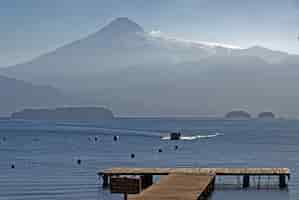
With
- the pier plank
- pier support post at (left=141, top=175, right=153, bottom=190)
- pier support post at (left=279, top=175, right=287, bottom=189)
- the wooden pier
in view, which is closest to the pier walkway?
the wooden pier

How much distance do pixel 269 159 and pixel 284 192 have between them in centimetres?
2790

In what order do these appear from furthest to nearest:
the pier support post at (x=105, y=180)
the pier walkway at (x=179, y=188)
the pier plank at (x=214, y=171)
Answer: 1. the pier support post at (x=105, y=180)
2. the pier plank at (x=214, y=171)
3. the pier walkway at (x=179, y=188)

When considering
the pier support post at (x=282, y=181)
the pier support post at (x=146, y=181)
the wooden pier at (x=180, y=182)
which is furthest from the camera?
the pier support post at (x=282, y=181)

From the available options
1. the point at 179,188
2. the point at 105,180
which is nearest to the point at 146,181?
the point at 105,180

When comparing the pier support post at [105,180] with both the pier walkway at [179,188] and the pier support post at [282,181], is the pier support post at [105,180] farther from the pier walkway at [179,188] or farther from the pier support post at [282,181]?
the pier support post at [282,181]

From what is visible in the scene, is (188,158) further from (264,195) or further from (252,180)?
(264,195)

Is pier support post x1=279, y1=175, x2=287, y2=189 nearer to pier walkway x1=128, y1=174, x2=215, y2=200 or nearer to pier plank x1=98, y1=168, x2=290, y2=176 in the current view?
pier plank x1=98, y1=168, x2=290, y2=176

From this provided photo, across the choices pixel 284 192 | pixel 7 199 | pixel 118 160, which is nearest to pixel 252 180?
pixel 284 192

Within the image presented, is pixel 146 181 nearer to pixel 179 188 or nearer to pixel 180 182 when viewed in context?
pixel 180 182

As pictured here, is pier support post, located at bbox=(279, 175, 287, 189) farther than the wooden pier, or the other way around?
pier support post, located at bbox=(279, 175, 287, 189)

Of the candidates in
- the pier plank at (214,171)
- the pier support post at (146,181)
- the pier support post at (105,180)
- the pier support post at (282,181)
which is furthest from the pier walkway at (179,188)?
the pier support post at (282,181)

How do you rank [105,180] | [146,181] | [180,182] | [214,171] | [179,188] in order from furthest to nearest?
[146,181], [214,171], [105,180], [180,182], [179,188]

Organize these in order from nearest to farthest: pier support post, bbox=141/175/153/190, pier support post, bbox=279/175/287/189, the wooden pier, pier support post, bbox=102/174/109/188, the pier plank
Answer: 1. the wooden pier
2. the pier plank
3. pier support post, bbox=102/174/109/188
4. pier support post, bbox=141/175/153/190
5. pier support post, bbox=279/175/287/189

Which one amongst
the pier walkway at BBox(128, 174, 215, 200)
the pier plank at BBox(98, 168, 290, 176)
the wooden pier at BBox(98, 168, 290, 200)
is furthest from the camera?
the pier plank at BBox(98, 168, 290, 176)
